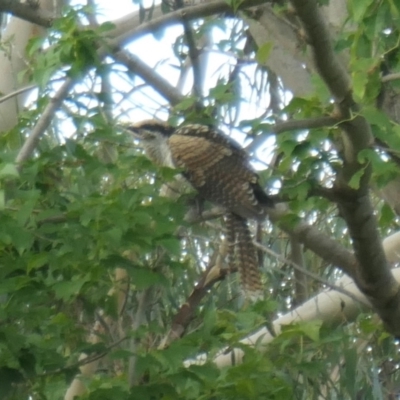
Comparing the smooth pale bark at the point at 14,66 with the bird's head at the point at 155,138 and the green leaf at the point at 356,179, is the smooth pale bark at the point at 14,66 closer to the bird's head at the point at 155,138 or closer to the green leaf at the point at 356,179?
the bird's head at the point at 155,138

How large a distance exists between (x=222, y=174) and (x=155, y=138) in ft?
1.03

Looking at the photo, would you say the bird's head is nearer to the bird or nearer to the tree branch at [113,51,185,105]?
the bird

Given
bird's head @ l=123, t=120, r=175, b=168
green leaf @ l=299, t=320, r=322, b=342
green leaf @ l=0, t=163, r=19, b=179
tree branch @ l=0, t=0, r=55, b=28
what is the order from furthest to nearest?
bird's head @ l=123, t=120, r=175, b=168 → tree branch @ l=0, t=0, r=55, b=28 → green leaf @ l=299, t=320, r=322, b=342 → green leaf @ l=0, t=163, r=19, b=179

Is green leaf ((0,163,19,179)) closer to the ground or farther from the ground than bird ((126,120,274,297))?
closer to the ground

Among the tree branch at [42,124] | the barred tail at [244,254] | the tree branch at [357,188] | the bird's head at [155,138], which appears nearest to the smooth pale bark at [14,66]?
the bird's head at [155,138]

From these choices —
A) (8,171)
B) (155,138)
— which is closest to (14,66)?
(155,138)

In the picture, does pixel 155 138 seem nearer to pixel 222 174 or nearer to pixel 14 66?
pixel 222 174

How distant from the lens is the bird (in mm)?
2938

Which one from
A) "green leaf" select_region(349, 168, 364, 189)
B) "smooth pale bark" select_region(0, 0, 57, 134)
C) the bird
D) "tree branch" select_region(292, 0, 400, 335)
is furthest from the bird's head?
"green leaf" select_region(349, 168, 364, 189)

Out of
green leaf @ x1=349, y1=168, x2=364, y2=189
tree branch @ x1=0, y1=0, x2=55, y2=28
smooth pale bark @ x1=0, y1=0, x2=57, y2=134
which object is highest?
smooth pale bark @ x1=0, y1=0, x2=57, y2=134

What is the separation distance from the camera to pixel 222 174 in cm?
308

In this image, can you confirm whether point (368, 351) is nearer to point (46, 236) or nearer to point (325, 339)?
point (325, 339)

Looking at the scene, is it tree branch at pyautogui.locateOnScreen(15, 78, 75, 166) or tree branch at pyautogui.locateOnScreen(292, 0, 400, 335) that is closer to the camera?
tree branch at pyautogui.locateOnScreen(292, 0, 400, 335)

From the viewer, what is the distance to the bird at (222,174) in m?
2.94
